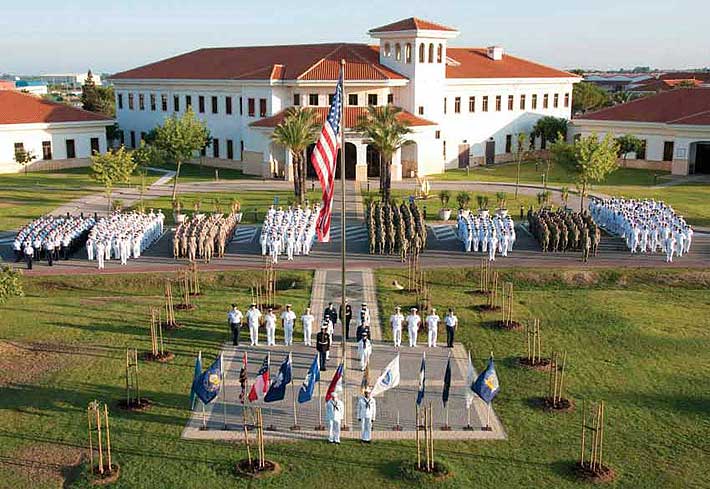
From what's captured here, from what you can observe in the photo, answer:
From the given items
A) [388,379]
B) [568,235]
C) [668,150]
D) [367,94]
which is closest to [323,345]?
[388,379]

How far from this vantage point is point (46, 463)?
47.8 feet

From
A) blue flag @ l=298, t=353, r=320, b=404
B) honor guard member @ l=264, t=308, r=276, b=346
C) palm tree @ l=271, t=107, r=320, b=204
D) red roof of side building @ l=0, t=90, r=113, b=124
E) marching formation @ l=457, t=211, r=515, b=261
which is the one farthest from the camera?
red roof of side building @ l=0, t=90, r=113, b=124

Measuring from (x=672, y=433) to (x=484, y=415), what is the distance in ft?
12.8

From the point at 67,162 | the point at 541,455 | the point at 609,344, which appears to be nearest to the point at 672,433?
the point at 541,455

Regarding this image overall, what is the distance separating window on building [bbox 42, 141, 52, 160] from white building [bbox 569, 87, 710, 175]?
135 feet

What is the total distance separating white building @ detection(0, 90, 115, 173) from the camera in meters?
56.8

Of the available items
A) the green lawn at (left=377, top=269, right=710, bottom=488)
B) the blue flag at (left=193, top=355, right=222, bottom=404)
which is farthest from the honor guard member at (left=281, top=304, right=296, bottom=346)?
the blue flag at (left=193, top=355, right=222, bottom=404)

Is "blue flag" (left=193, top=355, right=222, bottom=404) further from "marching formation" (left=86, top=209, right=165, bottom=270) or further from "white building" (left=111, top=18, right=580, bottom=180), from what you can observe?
"white building" (left=111, top=18, right=580, bottom=180)

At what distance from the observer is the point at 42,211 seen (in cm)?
4088

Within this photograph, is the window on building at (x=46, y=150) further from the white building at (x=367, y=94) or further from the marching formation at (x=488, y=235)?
the marching formation at (x=488, y=235)

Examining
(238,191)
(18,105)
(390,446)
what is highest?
(18,105)

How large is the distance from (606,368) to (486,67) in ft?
160

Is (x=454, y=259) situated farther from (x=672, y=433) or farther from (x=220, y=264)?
(x=672, y=433)

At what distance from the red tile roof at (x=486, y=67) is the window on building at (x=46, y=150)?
1243 inches
